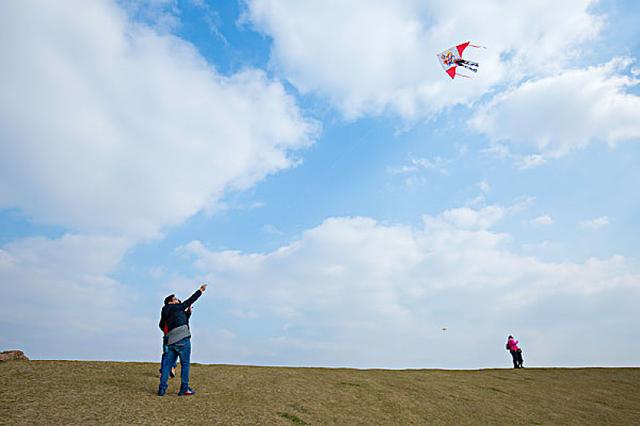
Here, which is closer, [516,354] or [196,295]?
[196,295]

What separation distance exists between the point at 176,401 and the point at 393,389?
30.3 feet

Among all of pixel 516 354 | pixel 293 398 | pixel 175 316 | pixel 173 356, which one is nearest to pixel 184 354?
pixel 173 356

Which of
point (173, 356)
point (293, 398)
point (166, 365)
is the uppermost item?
point (173, 356)

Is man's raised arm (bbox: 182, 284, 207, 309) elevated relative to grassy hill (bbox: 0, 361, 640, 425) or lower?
elevated

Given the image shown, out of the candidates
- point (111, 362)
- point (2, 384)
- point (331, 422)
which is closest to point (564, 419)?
point (331, 422)

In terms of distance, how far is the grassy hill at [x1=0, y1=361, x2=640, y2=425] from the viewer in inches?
462

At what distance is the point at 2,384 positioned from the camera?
13.1 m

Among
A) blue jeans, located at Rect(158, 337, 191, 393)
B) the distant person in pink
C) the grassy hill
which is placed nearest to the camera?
the grassy hill

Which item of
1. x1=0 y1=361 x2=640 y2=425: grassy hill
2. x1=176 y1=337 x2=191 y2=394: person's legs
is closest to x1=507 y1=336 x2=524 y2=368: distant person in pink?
x1=0 y1=361 x2=640 y2=425: grassy hill

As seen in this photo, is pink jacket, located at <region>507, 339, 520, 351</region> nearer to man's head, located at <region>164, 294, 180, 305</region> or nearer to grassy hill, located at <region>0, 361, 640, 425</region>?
grassy hill, located at <region>0, 361, 640, 425</region>

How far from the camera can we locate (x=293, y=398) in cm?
1500

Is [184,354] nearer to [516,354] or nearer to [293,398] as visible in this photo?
[293,398]

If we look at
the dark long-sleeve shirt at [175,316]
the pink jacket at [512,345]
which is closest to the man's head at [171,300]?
the dark long-sleeve shirt at [175,316]

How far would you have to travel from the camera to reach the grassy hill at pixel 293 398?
11.7 metres
